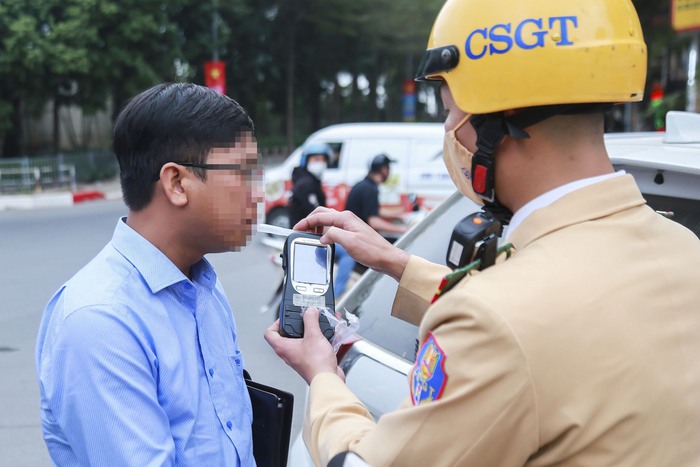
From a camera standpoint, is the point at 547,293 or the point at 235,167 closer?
the point at 547,293

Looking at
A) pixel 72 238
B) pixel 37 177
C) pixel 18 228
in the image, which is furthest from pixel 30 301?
pixel 37 177

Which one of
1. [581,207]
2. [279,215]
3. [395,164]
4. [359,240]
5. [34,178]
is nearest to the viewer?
[581,207]

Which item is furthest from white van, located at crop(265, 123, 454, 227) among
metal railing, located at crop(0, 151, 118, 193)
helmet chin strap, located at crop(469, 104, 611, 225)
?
helmet chin strap, located at crop(469, 104, 611, 225)

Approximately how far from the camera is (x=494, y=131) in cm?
148

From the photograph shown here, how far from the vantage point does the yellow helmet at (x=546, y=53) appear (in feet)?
4.66

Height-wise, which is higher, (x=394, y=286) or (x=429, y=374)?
(x=429, y=374)

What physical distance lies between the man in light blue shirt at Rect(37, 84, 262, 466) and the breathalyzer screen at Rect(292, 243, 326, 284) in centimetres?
19

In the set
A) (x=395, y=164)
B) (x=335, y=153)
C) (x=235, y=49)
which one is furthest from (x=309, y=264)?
(x=235, y=49)

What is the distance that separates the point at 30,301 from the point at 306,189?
315 centimetres

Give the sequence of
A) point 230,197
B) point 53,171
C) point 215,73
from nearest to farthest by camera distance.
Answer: point 230,197, point 53,171, point 215,73

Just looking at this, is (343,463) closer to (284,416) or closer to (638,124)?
(284,416)

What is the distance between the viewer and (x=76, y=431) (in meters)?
1.58

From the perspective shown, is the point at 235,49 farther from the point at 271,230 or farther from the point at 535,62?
the point at 535,62

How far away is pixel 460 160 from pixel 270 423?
92 centimetres
